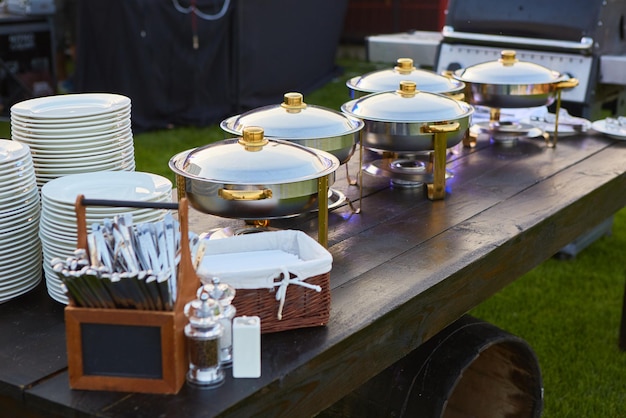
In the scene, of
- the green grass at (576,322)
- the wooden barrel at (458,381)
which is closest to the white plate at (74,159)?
the wooden barrel at (458,381)

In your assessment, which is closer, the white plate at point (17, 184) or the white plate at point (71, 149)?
the white plate at point (17, 184)

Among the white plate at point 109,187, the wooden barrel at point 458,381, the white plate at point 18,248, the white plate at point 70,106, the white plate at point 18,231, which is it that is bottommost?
the wooden barrel at point 458,381

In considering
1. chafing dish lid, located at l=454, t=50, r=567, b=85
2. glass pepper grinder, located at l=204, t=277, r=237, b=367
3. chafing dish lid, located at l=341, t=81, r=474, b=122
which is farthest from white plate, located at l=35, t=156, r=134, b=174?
chafing dish lid, located at l=454, t=50, r=567, b=85

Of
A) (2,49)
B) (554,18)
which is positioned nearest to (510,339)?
(554,18)

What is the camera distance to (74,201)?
134cm

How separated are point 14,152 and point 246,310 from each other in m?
0.51

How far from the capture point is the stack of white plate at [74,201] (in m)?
1.36

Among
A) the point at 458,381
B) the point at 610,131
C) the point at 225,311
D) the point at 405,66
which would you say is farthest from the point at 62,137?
the point at 610,131

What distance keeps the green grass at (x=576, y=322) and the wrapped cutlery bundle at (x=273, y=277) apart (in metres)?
1.50

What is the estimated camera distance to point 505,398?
6.74 ft

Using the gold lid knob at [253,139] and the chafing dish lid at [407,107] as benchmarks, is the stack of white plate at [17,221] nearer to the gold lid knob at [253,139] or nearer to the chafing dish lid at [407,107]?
the gold lid knob at [253,139]

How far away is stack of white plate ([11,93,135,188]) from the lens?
1509 millimetres

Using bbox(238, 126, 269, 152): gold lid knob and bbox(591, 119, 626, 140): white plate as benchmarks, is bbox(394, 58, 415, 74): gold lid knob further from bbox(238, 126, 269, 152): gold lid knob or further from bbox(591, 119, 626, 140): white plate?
bbox(238, 126, 269, 152): gold lid knob

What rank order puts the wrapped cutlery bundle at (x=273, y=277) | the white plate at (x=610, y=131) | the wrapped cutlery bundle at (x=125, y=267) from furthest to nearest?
the white plate at (x=610, y=131), the wrapped cutlery bundle at (x=273, y=277), the wrapped cutlery bundle at (x=125, y=267)
